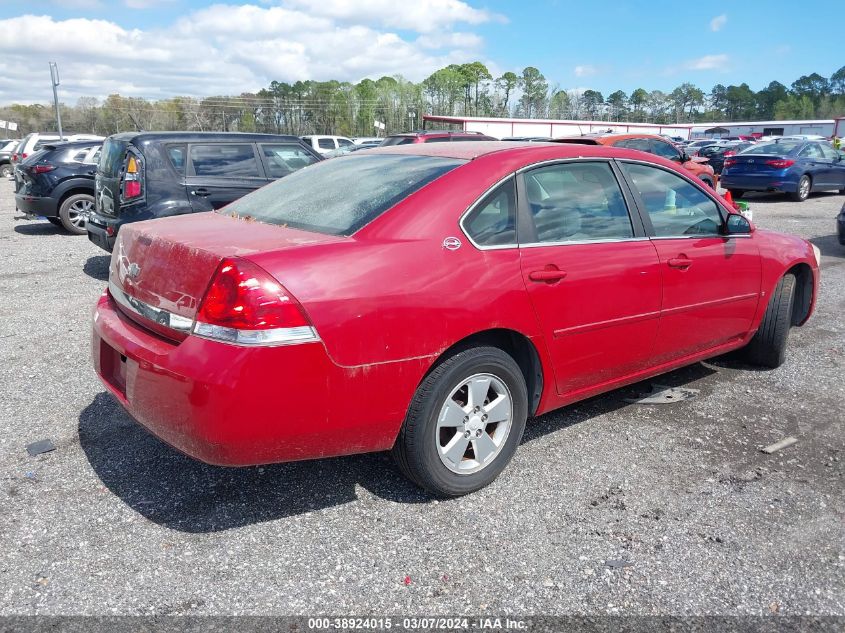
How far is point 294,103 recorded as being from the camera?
7344 cm

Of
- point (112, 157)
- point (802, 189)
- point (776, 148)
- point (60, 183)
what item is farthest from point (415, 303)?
point (802, 189)

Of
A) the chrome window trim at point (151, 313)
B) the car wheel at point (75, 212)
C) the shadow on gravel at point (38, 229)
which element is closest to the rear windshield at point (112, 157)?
the car wheel at point (75, 212)

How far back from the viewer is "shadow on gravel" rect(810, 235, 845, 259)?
10.3 m

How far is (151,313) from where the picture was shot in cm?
294

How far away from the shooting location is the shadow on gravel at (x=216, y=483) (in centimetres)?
307

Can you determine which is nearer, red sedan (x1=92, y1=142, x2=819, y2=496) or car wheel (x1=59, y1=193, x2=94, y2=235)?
red sedan (x1=92, y1=142, x2=819, y2=496)

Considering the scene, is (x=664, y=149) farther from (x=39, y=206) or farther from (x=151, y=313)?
(x=151, y=313)

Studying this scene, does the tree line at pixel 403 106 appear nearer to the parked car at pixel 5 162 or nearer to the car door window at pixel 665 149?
the parked car at pixel 5 162

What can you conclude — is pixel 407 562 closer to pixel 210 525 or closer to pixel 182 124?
pixel 210 525

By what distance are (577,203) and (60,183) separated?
1064 cm

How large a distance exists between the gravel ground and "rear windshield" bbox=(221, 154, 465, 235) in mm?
1282

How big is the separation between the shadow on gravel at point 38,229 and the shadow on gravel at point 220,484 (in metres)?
9.78

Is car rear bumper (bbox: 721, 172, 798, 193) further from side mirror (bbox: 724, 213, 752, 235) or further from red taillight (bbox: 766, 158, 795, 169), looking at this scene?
side mirror (bbox: 724, 213, 752, 235)

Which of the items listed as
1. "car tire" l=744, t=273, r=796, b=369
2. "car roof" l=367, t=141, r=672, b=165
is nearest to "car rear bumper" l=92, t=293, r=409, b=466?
"car roof" l=367, t=141, r=672, b=165
